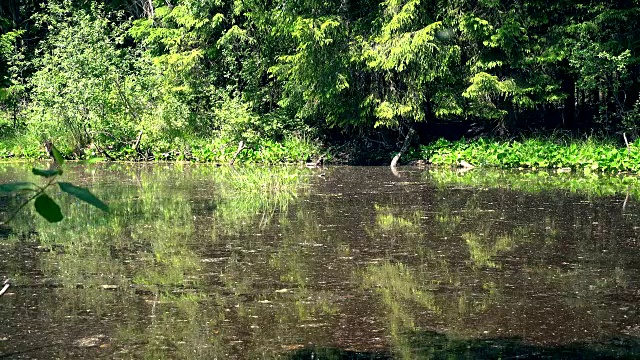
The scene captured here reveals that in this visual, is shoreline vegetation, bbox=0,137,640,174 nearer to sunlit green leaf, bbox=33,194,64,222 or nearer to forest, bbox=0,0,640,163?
forest, bbox=0,0,640,163

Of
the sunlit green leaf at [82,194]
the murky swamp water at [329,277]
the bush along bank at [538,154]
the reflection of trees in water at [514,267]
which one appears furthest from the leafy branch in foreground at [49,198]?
the bush along bank at [538,154]

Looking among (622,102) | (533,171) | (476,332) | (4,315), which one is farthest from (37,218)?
(622,102)

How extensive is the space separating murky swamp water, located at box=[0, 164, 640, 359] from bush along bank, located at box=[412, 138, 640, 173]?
3.35m

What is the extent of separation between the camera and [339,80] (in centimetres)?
1703

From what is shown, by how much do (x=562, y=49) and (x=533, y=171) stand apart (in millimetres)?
3289

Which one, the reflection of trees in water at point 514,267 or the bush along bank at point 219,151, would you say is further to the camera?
the bush along bank at point 219,151

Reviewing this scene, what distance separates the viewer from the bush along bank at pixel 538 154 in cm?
1425

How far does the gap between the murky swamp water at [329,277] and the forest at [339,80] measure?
19.9ft

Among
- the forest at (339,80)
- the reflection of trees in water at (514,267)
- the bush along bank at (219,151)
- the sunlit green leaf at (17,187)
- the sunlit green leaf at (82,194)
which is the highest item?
the forest at (339,80)

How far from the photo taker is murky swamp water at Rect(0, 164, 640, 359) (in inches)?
174

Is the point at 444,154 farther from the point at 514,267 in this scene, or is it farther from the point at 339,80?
the point at 514,267

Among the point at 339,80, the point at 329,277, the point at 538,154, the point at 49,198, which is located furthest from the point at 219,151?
the point at 49,198

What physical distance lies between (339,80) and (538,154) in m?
4.30

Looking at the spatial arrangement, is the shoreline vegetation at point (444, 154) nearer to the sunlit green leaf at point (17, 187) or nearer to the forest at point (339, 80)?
the forest at point (339, 80)
